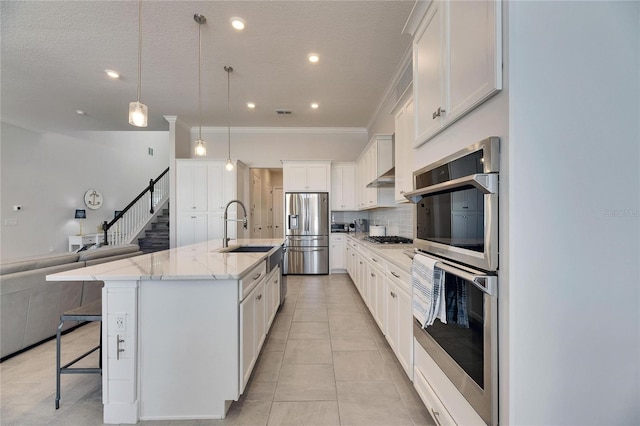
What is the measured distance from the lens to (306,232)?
530 cm

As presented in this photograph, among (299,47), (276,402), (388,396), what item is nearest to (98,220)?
(299,47)

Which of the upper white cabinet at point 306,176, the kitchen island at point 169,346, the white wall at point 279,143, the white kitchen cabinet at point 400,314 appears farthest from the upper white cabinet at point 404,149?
the white wall at point 279,143

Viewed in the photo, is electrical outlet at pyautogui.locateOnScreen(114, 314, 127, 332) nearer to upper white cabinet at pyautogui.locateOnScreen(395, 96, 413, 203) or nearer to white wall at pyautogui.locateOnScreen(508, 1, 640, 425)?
→ white wall at pyautogui.locateOnScreen(508, 1, 640, 425)

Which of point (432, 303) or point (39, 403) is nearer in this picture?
point (432, 303)

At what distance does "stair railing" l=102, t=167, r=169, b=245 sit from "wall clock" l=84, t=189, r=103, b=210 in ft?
3.48

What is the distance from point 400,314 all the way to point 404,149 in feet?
5.04

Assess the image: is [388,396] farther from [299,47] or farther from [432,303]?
[299,47]

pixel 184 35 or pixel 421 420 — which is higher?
pixel 184 35

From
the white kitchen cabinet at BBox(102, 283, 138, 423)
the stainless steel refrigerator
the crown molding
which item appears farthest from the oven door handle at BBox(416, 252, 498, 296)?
the crown molding

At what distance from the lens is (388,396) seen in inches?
70.1

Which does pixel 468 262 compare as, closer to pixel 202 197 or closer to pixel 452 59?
pixel 452 59

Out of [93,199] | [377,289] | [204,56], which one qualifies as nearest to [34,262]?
[204,56]

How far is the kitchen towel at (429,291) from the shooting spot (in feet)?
4.02

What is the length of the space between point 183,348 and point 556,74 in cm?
213
